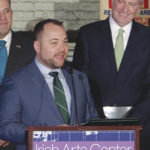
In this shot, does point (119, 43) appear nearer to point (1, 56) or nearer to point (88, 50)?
point (88, 50)

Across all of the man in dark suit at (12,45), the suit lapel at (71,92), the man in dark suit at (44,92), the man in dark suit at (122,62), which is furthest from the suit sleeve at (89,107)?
the man in dark suit at (12,45)

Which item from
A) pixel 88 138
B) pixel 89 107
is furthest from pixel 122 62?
pixel 88 138

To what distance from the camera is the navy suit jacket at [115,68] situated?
383 cm

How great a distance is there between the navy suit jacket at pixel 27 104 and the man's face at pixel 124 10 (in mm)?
861

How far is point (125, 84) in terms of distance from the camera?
12.6ft

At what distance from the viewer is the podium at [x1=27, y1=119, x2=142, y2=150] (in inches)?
103

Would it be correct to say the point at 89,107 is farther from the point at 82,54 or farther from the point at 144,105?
the point at 82,54

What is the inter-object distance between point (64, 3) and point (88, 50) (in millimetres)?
1949

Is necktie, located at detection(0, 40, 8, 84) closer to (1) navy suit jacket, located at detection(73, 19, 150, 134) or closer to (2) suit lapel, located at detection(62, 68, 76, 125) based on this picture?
(1) navy suit jacket, located at detection(73, 19, 150, 134)

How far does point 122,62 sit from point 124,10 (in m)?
0.37

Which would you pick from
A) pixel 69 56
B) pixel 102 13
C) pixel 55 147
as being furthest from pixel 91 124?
pixel 69 56

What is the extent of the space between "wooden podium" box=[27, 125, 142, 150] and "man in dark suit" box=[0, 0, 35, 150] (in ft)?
3.90

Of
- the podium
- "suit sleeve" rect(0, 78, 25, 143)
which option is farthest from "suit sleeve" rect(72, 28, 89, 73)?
the podium

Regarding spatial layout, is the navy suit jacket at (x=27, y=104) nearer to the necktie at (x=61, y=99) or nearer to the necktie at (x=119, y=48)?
the necktie at (x=61, y=99)
